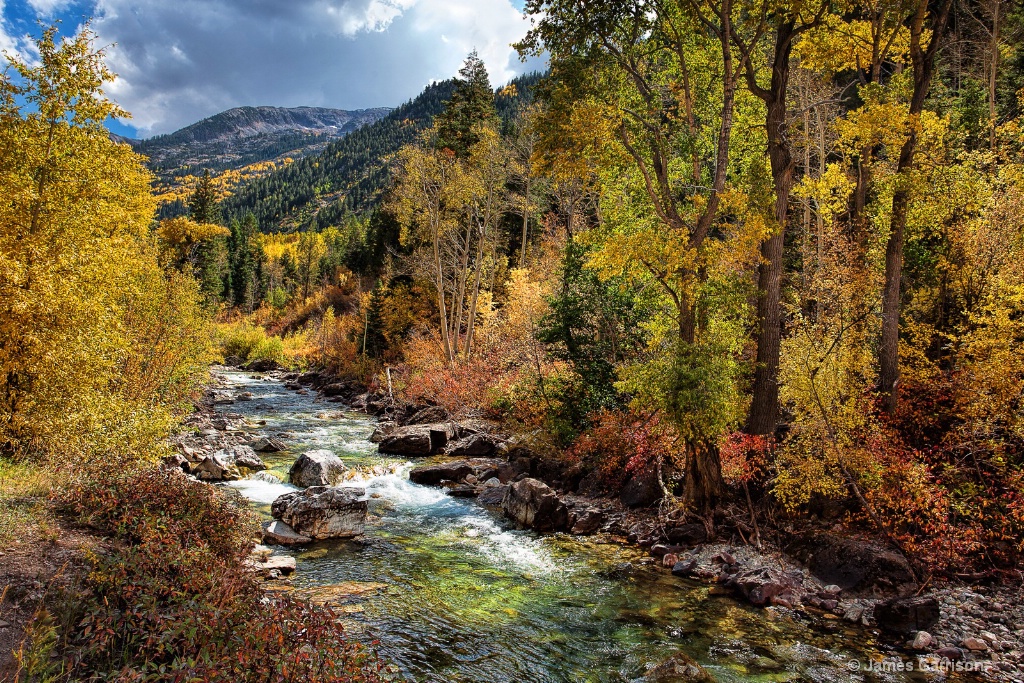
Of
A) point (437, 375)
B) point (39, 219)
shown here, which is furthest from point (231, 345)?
point (39, 219)

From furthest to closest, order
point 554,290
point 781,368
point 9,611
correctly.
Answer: point 554,290, point 781,368, point 9,611

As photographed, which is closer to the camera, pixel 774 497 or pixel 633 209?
pixel 774 497

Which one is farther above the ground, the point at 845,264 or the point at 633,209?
the point at 633,209

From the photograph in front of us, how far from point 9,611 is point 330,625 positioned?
129 inches

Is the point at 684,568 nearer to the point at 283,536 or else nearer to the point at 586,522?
the point at 586,522

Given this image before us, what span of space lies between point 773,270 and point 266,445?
18566 millimetres

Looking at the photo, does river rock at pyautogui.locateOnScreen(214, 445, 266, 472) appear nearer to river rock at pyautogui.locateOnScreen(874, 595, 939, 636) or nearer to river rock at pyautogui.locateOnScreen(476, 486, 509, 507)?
river rock at pyautogui.locateOnScreen(476, 486, 509, 507)

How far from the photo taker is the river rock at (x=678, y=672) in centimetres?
743

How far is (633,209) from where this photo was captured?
56.1ft

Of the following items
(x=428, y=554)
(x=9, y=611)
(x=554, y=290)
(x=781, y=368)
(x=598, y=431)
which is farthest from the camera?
(x=554, y=290)

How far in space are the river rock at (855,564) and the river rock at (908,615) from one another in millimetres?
869

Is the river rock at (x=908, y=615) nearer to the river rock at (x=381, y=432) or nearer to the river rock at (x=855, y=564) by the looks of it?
the river rock at (x=855, y=564)

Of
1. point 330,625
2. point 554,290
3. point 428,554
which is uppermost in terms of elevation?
point 554,290

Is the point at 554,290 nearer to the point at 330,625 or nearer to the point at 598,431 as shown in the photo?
the point at 598,431
